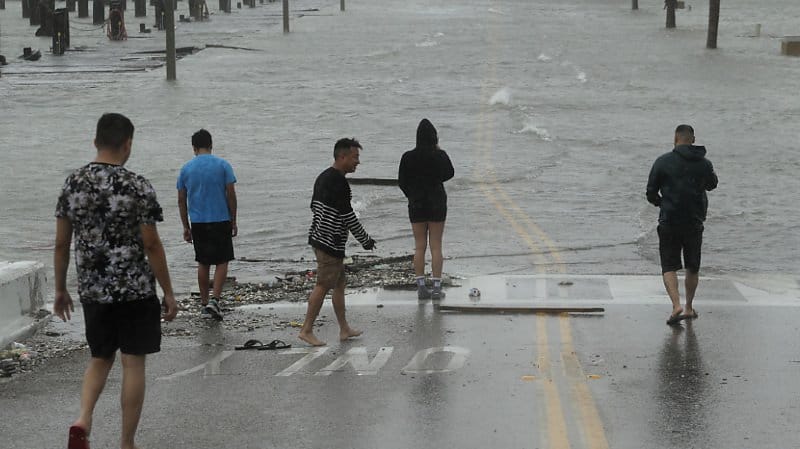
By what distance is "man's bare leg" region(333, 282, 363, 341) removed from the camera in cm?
1060

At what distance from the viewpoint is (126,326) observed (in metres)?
7.00

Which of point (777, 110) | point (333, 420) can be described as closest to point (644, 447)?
point (333, 420)

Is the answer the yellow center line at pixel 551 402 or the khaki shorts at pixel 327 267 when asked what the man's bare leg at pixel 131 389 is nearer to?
the yellow center line at pixel 551 402

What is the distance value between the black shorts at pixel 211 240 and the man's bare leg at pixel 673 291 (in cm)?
375

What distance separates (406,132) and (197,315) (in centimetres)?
1647

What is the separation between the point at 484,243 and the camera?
52.9 ft

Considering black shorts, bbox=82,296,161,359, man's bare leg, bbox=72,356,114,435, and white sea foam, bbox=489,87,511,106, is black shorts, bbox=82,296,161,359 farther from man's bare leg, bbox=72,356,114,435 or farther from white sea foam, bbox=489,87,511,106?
white sea foam, bbox=489,87,511,106

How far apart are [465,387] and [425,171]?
3830 millimetres

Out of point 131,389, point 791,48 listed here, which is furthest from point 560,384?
point 791,48

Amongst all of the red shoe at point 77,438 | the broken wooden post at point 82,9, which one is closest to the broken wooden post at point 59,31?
the broken wooden post at point 82,9

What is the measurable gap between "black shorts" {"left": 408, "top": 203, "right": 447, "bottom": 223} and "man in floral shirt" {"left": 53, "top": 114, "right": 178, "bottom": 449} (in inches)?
221

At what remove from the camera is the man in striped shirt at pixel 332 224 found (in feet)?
33.9

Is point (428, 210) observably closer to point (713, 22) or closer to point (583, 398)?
point (583, 398)

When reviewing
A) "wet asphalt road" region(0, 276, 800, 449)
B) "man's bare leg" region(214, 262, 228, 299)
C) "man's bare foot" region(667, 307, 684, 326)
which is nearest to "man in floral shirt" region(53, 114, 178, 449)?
"wet asphalt road" region(0, 276, 800, 449)
